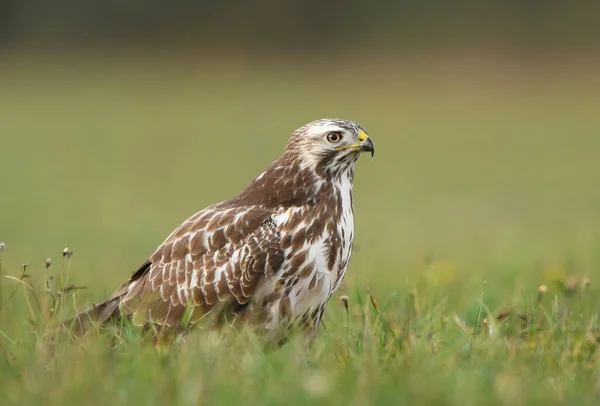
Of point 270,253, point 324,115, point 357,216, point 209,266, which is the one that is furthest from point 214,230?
point 324,115

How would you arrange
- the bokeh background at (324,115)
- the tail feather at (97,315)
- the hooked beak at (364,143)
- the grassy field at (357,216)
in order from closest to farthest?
A: 1. the grassy field at (357,216)
2. the tail feather at (97,315)
3. the hooked beak at (364,143)
4. the bokeh background at (324,115)

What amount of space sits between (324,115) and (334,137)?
2324 cm

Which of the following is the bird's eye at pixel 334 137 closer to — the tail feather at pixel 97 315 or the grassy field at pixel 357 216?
the grassy field at pixel 357 216

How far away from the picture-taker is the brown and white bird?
5.45 m

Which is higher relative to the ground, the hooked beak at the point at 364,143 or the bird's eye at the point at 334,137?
the bird's eye at the point at 334,137

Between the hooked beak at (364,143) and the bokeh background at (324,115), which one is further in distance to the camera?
the bokeh background at (324,115)

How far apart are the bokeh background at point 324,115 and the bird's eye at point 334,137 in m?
1.41

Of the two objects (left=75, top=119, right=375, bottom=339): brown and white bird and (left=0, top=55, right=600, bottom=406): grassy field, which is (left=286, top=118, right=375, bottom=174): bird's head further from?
(left=0, top=55, right=600, bottom=406): grassy field

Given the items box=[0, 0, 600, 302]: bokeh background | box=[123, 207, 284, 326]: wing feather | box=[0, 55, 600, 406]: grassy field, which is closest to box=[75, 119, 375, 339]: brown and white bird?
box=[123, 207, 284, 326]: wing feather

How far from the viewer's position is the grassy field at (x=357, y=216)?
4.28 meters

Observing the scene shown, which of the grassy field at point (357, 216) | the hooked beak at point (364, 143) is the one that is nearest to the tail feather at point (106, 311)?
the grassy field at point (357, 216)

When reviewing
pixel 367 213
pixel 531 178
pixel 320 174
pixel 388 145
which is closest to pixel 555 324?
pixel 320 174

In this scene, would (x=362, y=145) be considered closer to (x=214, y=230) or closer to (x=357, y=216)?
(x=214, y=230)

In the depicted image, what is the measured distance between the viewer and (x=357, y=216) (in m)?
15.5
